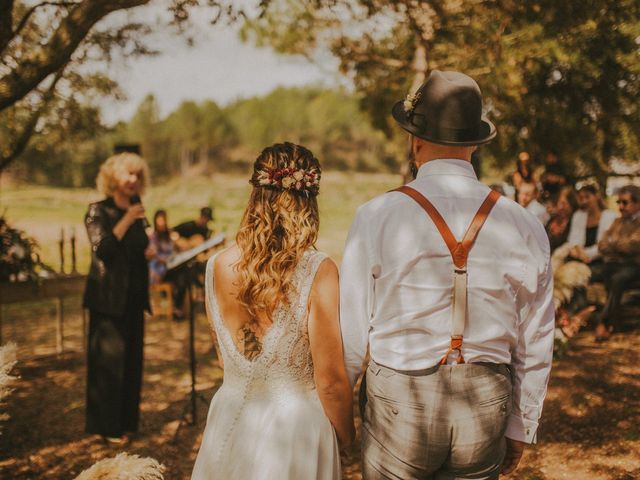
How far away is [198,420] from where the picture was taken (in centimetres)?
505

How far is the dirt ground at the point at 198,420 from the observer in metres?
4.09

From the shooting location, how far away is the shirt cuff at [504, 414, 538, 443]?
2092 millimetres

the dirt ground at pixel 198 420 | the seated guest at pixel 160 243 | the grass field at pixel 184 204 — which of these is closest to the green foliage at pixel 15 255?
the dirt ground at pixel 198 420

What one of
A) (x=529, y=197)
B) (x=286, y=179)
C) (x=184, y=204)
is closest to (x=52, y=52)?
(x=286, y=179)

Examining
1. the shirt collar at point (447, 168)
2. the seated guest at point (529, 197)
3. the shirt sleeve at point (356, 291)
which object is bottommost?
the shirt sleeve at point (356, 291)

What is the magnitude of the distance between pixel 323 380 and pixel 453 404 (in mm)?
560

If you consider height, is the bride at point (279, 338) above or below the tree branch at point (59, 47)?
below

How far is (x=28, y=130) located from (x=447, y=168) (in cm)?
610

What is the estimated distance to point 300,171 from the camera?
2256 millimetres

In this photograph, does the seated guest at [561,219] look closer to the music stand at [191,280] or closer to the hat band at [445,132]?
the music stand at [191,280]

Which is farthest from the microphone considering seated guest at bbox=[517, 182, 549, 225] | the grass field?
the grass field

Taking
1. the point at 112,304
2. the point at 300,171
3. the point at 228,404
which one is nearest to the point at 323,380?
the point at 228,404

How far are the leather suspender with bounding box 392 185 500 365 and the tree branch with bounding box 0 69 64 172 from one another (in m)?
5.51

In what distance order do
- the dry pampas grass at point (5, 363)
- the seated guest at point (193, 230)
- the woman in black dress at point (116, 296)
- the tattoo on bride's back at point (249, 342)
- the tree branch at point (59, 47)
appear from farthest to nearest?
1. the seated guest at point (193, 230)
2. the woman in black dress at point (116, 296)
3. the tree branch at point (59, 47)
4. the tattoo on bride's back at point (249, 342)
5. the dry pampas grass at point (5, 363)
